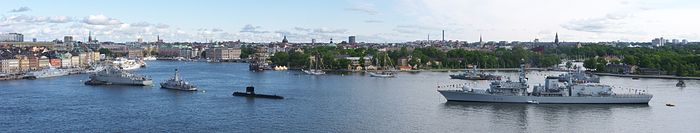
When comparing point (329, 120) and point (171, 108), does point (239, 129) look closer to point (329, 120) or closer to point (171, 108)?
point (329, 120)

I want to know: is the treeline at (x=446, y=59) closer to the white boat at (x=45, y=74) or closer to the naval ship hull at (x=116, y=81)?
the white boat at (x=45, y=74)

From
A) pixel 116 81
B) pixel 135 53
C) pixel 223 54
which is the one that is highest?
pixel 135 53

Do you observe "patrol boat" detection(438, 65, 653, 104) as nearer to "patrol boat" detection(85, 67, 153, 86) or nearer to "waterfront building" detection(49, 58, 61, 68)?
"patrol boat" detection(85, 67, 153, 86)

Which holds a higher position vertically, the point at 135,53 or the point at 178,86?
the point at 135,53

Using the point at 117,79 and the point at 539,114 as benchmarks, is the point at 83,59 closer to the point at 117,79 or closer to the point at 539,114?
the point at 117,79

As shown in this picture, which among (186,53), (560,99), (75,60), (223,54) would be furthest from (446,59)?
(186,53)

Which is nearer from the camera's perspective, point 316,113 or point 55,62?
point 316,113
